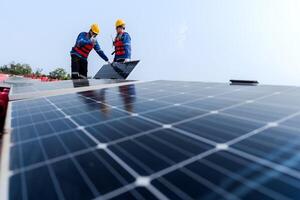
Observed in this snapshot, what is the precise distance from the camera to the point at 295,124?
2617 mm

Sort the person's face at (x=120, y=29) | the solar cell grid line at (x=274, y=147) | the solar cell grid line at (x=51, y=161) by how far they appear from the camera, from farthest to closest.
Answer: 1. the person's face at (x=120, y=29)
2. the solar cell grid line at (x=51, y=161)
3. the solar cell grid line at (x=274, y=147)

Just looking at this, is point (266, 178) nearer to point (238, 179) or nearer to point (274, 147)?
point (238, 179)

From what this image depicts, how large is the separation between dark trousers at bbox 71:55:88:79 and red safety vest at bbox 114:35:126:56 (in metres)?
1.74

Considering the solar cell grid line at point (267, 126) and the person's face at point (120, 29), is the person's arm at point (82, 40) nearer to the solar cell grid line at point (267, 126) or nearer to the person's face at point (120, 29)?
the person's face at point (120, 29)

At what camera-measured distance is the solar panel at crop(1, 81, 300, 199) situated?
5.39 ft

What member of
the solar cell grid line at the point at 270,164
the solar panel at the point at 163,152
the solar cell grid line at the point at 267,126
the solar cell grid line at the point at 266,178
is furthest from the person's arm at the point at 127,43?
the solar cell grid line at the point at 266,178

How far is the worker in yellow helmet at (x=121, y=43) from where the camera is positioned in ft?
47.1

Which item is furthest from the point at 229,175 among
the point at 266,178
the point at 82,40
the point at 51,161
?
the point at 82,40

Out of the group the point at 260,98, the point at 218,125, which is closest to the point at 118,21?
the point at 260,98

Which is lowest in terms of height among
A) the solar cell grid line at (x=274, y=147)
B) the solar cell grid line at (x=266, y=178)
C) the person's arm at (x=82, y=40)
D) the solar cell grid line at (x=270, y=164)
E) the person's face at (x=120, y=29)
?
the solar cell grid line at (x=266, y=178)

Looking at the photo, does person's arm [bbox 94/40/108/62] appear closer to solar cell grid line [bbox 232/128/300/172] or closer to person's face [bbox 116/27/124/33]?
person's face [bbox 116/27/124/33]

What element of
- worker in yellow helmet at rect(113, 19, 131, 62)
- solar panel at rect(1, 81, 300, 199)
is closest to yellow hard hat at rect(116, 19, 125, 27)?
worker in yellow helmet at rect(113, 19, 131, 62)

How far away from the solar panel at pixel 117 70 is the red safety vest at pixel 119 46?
4.88 ft

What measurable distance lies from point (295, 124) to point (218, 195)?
1525 millimetres
